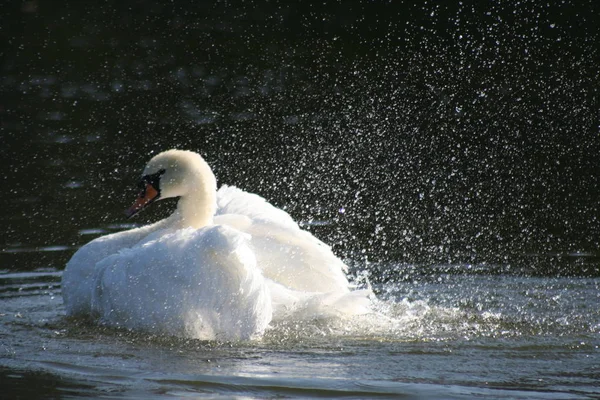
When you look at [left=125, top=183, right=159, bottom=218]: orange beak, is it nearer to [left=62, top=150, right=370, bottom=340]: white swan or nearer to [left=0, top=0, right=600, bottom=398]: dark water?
[left=62, top=150, right=370, bottom=340]: white swan

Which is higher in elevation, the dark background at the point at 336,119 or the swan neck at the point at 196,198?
the dark background at the point at 336,119

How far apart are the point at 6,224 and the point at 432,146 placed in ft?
17.5

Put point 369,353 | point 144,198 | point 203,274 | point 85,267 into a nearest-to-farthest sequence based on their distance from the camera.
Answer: point 369,353
point 203,274
point 85,267
point 144,198

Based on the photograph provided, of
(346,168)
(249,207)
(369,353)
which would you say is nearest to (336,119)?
(346,168)

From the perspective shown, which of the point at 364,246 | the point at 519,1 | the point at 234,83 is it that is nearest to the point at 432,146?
the point at 364,246

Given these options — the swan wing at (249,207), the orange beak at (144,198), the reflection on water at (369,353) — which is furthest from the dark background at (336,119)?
the orange beak at (144,198)

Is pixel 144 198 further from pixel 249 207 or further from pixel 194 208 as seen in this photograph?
pixel 249 207

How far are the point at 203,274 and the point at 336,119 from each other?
765cm

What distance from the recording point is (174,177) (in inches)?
328

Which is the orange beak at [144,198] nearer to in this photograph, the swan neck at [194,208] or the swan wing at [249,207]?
the swan neck at [194,208]

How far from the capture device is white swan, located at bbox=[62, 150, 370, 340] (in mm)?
6883

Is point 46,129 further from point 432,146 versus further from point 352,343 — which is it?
point 352,343

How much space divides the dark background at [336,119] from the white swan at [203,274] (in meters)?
1.58

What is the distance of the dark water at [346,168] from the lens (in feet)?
20.6
